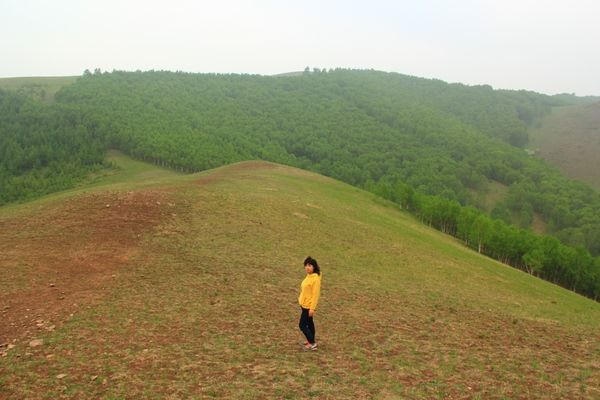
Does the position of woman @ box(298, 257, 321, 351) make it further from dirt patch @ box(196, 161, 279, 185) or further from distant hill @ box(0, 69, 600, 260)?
distant hill @ box(0, 69, 600, 260)

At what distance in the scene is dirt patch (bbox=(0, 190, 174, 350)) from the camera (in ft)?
55.7

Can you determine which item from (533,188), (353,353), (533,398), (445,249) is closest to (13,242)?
(353,353)

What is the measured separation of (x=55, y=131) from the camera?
145 metres

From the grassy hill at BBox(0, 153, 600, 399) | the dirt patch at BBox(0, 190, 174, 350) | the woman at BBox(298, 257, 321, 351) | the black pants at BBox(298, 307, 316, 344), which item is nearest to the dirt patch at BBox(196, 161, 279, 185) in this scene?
the grassy hill at BBox(0, 153, 600, 399)

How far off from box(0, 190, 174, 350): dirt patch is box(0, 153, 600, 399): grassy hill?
11 centimetres

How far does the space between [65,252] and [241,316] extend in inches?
498

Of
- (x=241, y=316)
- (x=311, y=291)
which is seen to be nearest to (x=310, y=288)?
(x=311, y=291)

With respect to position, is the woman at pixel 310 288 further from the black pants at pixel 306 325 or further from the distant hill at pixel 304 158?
the distant hill at pixel 304 158

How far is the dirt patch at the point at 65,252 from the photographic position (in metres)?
17.0

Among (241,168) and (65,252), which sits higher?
(241,168)

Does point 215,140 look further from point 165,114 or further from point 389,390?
point 389,390

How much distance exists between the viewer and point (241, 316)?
60.8 feet

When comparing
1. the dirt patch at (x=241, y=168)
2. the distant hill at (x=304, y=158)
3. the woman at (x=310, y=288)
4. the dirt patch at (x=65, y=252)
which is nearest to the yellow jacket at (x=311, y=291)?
the woman at (x=310, y=288)

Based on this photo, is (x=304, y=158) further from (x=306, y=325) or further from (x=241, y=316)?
(x=306, y=325)
